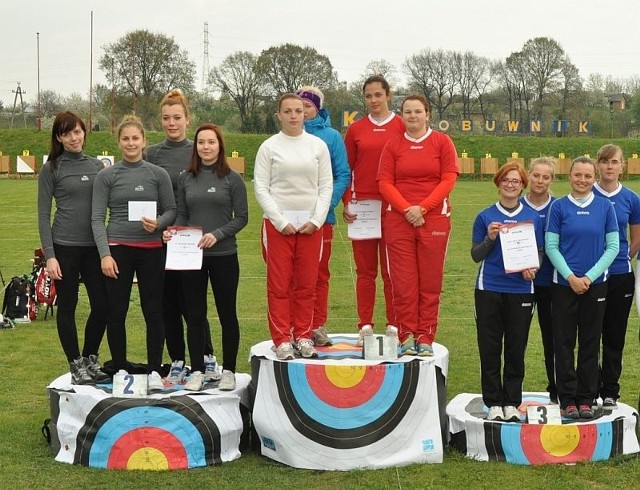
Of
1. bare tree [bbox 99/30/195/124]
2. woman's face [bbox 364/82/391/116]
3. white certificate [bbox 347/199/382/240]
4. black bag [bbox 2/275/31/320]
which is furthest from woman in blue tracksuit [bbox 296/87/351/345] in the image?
bare tree [bbox 99/30/195/124]

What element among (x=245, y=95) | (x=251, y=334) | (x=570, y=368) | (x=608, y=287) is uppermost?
(x=245, y=95)

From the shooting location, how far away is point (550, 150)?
51.1 metres

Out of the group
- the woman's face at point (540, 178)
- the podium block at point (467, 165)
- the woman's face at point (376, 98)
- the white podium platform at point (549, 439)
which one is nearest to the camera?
the white podium platform at point (549, 439)

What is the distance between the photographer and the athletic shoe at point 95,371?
5.46m

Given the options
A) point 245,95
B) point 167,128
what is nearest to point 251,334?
point 167,128

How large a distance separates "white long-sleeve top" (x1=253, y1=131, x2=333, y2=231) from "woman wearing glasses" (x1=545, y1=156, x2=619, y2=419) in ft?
4.30

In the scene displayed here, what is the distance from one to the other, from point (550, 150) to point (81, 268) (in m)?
48.0

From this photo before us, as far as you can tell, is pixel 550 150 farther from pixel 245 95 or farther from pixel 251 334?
pixel 251 334

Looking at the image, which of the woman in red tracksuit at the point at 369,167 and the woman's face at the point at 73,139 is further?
the woman in red tracksuit at the point at 369,167

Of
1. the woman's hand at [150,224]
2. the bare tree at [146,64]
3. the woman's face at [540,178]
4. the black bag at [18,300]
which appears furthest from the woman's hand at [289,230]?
the bare tree at [146,64]

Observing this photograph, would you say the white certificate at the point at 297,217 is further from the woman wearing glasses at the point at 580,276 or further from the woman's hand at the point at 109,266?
the woman wearing glasses at the point at 580,276

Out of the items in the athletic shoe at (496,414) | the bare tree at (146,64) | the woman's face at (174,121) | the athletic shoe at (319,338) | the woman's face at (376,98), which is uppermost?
the bare tree at (146,64)

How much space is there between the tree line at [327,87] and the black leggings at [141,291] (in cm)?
4644

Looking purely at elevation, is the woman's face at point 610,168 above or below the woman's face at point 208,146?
below
